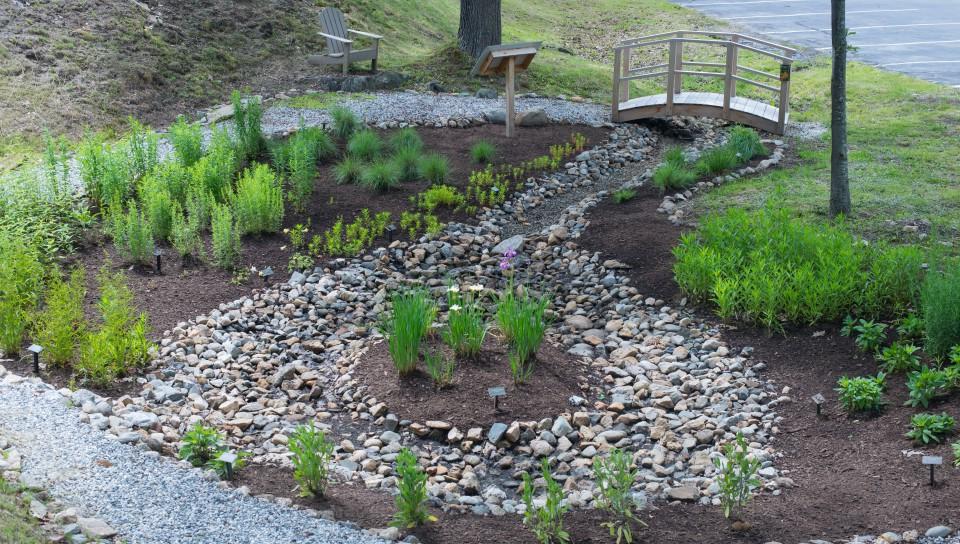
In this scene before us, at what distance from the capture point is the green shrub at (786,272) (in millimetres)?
6332

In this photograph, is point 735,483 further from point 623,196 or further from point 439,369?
point 623,196

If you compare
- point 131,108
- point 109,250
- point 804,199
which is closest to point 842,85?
point 804,199

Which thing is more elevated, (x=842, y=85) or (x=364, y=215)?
(x=842, y=85)

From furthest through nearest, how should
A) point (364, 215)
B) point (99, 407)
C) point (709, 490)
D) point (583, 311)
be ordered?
point (364, 215) < point (583, 311) < point (99, 407) < point (709, 490)

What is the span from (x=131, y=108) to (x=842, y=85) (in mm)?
7996

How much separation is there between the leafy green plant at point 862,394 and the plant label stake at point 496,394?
6.39ft

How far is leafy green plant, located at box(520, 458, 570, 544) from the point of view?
4.18 metres

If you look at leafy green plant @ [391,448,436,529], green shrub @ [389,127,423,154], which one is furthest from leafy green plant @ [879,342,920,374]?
green shrub @ [389,127,423,154]

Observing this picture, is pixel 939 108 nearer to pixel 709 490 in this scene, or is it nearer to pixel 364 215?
pixel 364 215

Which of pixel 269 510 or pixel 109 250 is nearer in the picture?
pixel 269 510

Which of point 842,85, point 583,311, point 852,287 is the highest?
point 842,85

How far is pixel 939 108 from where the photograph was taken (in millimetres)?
12312

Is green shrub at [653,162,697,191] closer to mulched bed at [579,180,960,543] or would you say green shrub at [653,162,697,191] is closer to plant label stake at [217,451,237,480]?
mulched bed at [579,180,960,543]

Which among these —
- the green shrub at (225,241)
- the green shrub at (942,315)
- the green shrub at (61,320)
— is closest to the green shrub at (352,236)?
the green shrub at (225,241)
